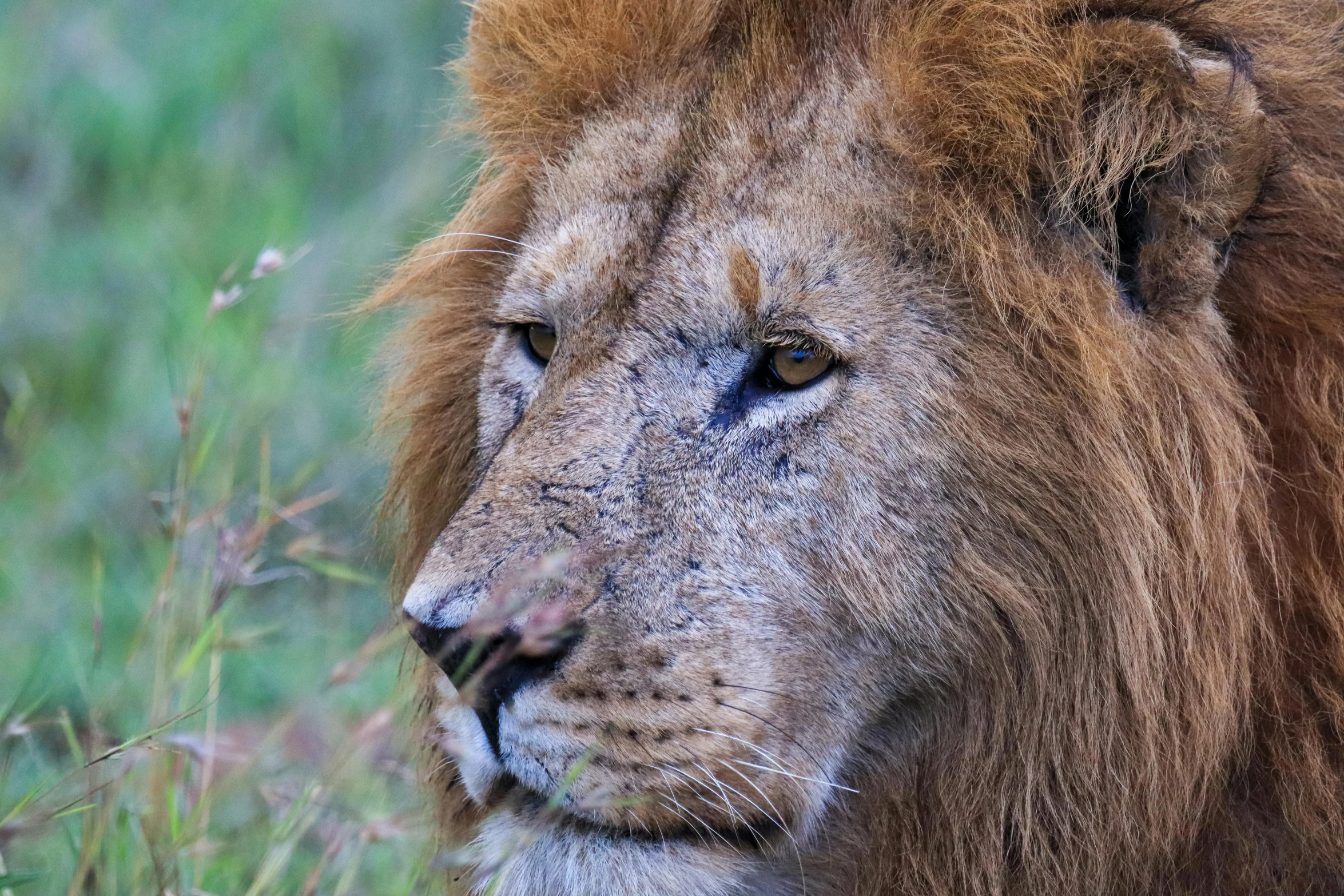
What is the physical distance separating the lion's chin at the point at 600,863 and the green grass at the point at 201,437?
198 millimetres

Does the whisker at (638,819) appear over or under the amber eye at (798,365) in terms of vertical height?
under

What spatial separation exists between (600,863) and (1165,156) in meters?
1.29

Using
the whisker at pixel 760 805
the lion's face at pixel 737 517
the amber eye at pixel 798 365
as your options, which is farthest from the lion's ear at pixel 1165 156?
the whisker at pixel 760 805

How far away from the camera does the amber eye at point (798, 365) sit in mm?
2260

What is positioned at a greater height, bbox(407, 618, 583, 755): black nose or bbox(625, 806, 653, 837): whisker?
bbox(407, 618, 583, 755): black nose

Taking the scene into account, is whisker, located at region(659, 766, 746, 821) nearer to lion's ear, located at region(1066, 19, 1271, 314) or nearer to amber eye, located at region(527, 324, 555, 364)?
amber eye, located at region(527, 324, 555, 364)

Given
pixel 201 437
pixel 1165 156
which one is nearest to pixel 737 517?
pixel 1165 156

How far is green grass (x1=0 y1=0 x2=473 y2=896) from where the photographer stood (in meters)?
2.52

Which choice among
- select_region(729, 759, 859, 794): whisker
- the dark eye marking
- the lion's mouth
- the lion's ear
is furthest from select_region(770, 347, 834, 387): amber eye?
the lion's mouth

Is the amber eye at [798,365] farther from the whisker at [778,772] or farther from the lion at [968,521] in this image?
the whisker at [778,772]

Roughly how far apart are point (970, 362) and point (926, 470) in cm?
18

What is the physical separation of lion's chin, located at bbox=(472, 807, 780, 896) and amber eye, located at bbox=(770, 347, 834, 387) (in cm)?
70

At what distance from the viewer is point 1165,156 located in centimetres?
210

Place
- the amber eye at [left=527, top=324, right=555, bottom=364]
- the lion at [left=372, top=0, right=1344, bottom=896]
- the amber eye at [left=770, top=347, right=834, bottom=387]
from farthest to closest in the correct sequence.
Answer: the amber eye at [left=527, top=324, right=555, bottom=364]
the amber eye at [left=770, top=347, right=834, bottom=387]
the lion at [left=372, top=0, right=1344, bottom=896]
